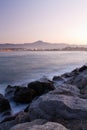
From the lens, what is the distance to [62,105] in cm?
767

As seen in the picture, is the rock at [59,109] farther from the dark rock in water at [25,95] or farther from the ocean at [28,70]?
the dark rock in water at [25,95]

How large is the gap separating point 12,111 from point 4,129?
6.51 meters

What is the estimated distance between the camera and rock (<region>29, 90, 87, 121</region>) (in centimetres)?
756

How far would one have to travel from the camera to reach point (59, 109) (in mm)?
7660

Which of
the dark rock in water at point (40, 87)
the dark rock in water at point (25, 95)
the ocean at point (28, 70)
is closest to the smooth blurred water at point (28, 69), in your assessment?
the ocean at point (28, 70)

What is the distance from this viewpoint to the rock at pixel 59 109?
7562mm

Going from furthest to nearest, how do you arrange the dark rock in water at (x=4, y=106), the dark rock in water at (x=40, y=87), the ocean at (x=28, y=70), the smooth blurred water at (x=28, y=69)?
the smooth blurred water at (x=28, y=69), the ocean at (x=28, y=70), the dark rock in water at (x=40, y=87), the dark rock in water at (x=4, y=106)

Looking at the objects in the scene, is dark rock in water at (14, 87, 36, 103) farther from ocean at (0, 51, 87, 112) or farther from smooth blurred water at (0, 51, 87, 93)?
smooth blurred water at (0, 51, 87, 93)

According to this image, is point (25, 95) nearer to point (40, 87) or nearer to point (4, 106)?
point (40, 87)

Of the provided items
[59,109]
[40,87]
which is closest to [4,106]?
[40,87]

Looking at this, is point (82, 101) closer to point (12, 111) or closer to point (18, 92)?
point (12, 111)

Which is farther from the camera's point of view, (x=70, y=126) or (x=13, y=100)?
(x=13, y=100)

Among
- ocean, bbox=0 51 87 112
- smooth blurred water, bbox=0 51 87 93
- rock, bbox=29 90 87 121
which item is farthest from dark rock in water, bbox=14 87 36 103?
rock, bbox=29 90 87 121

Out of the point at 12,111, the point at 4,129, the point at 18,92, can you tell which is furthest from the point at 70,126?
the point at 18,92
